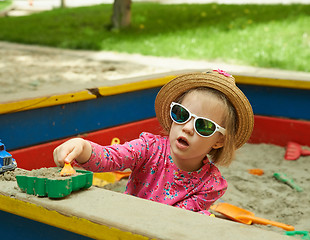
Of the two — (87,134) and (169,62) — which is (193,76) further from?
(169,62)

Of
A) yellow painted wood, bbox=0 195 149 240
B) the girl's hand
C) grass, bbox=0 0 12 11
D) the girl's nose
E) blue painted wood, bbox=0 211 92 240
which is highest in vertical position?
grass, bbox=0 0 12 11

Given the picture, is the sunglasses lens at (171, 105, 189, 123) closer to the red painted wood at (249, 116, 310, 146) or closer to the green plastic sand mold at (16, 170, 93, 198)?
the green plastic sand mold at (16, 170, 93, 198)

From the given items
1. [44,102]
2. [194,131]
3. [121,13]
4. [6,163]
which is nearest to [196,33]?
[121,13]

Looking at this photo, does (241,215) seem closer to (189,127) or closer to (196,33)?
(189,127)

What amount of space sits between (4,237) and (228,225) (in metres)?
0.63

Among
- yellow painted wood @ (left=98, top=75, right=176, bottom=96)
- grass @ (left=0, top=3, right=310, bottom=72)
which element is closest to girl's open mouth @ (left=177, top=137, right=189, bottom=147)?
yellow painted wood @ (left=98, top=75, right=176, bottom=96)

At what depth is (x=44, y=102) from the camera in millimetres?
2494

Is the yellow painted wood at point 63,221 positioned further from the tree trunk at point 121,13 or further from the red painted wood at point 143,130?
the tree trunk at point 121,13

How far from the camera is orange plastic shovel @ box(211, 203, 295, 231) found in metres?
2.35

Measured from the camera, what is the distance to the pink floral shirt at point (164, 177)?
74.0 inches

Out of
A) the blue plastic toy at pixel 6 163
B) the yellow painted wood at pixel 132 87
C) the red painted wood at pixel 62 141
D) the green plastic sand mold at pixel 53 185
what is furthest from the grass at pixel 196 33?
the green plastic sand mold at pixel 53 185

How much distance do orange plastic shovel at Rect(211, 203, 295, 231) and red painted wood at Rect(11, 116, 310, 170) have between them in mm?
523

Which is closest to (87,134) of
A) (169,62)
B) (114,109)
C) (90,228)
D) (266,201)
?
(114,109)

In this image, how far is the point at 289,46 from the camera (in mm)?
7105
